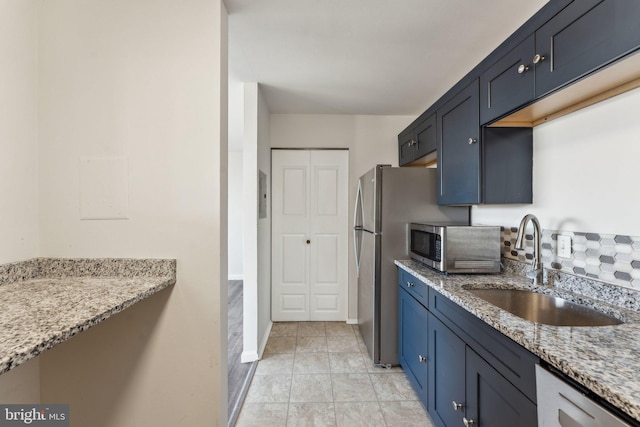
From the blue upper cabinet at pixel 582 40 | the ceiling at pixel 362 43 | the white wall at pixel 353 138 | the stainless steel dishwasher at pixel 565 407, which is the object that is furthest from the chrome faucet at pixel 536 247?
the white wall at pixel 353 138

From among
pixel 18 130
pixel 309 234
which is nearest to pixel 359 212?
pixel 309 234

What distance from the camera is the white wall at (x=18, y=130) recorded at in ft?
3.92

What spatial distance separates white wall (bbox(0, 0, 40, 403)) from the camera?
1188 millimetres

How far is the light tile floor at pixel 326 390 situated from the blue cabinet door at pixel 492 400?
2.29 feet

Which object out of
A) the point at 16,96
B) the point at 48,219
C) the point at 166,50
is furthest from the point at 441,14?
the point at 48,219

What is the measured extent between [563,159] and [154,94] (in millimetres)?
2189

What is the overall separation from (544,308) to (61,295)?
7.12ft

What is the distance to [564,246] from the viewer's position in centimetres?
147

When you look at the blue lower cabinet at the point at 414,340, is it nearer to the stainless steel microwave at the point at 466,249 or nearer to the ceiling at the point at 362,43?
the stainless steel microwave at the point at 466,249

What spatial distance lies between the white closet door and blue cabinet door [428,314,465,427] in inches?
67.7

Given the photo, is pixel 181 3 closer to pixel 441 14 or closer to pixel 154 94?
pixel 154 94

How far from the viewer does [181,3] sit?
4.57 feet

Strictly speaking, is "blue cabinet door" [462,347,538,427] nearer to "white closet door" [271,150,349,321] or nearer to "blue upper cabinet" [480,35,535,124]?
"blue upper cabinet" [480,35,535,124]

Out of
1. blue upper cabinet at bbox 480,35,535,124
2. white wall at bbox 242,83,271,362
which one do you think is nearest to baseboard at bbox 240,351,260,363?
white wall at bbox 242,83,271,362
